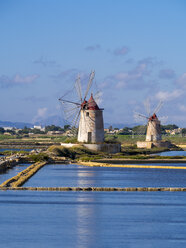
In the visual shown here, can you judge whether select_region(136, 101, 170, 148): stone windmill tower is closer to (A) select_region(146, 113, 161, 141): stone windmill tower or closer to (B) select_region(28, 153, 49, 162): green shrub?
(A) select_region(146, 113, 161, 141): stone windmill tower

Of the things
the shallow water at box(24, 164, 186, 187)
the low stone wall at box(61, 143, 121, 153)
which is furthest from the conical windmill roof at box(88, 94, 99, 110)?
the shallow water at box(24, 164, 186, 187)

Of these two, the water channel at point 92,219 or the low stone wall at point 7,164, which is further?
the low stone wall at point 7,164

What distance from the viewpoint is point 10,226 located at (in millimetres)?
27719

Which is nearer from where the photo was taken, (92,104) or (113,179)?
(113,179)

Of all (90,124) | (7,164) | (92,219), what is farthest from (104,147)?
(92,219)

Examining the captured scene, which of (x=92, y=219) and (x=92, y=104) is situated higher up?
(x=92, y=104)

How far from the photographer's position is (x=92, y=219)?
2998 centimetres

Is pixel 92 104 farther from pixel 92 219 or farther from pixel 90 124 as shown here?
pixel 92 219

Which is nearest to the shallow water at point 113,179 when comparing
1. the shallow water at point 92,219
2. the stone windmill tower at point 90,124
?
the shallow water at point 92,219

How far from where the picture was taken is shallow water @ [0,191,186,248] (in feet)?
81.9

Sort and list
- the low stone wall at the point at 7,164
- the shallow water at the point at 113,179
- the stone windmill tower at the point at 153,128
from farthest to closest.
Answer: the stone windmill tower at the point at 153,128 < the low stone wall at the point at 7,164 < the shallow water at the point at 113,179

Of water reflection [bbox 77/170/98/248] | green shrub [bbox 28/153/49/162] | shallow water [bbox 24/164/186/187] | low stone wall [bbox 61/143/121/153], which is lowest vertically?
water reflection [bbox 77/170/98/248]

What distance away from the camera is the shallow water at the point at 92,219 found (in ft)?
81.9

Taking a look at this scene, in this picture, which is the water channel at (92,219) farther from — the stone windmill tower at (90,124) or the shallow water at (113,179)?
the stone windmill tower at (90,124)
